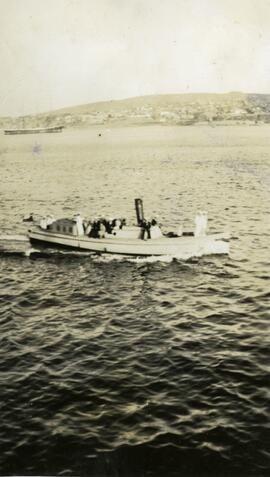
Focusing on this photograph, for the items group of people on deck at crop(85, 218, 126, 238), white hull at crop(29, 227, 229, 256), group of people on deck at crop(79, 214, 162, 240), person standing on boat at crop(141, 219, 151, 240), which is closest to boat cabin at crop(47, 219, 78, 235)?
group of people on deck at crop(79, 214, 162, 240)

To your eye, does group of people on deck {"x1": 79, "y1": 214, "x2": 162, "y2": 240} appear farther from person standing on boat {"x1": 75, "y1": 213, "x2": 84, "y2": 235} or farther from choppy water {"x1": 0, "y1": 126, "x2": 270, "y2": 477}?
choppy water {"x1": 0, "y1": 126, "x2": 270, "y2": 477}

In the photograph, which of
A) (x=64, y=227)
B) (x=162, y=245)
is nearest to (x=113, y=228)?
(x=162, y=245)

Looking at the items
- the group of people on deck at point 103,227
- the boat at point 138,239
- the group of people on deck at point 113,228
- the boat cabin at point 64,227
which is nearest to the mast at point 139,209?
the boat at point 138,239

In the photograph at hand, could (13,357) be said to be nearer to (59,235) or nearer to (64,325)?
(64,325)

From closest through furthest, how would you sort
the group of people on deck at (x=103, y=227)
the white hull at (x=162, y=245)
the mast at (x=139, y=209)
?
the white hull at (x=162, y=245)
the group of people on deck at (x=103, y=227)
the mast at (x=139, y=209)

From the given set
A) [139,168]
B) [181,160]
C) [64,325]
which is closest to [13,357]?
[64,325]

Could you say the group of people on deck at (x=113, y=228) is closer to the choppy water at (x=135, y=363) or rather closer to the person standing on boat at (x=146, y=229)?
the person standing on boat at (x=146, y=229)
